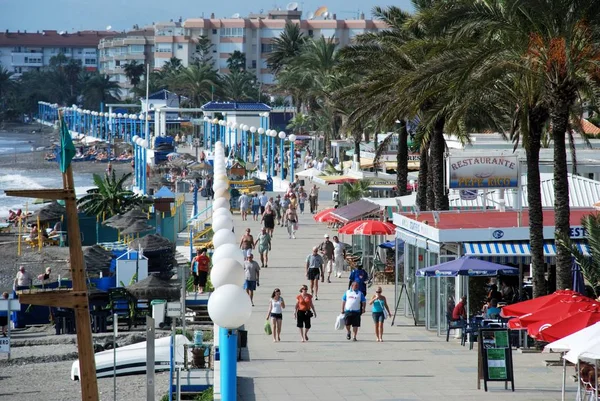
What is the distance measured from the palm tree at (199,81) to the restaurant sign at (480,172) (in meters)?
97.3

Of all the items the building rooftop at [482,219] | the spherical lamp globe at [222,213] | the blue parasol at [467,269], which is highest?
the spherical lamp globe at [222,213]

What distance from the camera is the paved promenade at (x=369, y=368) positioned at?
50.2ft

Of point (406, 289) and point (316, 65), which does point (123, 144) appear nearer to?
point (316, 65)

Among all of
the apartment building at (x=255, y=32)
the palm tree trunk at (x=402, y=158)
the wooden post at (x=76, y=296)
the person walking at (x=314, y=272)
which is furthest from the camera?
the apartment building at (x=255, y=32)

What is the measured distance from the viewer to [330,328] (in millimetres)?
21031

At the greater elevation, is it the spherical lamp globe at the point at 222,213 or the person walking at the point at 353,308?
the spherical lamp globe at the point at 222,213

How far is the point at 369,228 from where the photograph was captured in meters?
26.1

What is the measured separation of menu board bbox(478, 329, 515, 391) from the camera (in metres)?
15.4

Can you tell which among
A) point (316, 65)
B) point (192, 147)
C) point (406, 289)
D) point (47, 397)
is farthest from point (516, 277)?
point (192, 147)

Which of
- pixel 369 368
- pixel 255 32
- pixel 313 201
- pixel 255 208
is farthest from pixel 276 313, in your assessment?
pixel 255 32

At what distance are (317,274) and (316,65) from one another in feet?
199

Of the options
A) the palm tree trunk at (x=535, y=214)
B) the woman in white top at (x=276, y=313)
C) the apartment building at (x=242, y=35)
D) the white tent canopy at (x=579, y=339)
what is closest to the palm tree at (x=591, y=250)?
the palm tree trunk at (x=535, y=214)

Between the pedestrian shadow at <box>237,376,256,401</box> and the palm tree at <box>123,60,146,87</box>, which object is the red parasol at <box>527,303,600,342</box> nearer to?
the pedestrian shadow at <box>237,376,256,401</box>

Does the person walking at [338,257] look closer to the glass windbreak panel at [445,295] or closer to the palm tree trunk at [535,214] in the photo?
the glass windbreak panel at [445,295]
